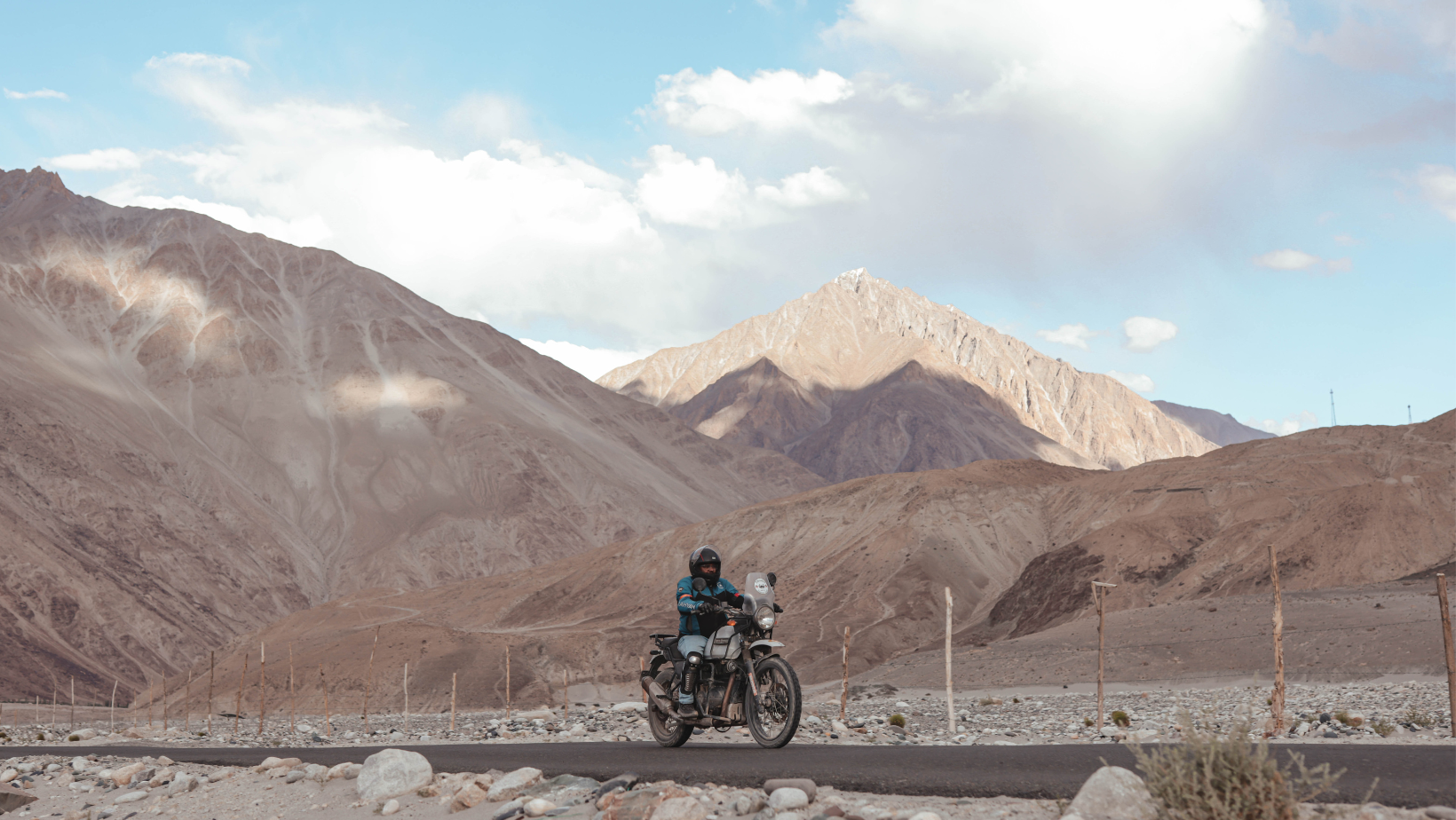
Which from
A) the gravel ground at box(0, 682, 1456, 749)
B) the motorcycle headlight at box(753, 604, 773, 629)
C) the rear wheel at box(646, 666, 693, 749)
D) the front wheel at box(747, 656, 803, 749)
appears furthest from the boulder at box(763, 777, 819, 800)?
the rear wheel at box(646, 666, 693, 749)

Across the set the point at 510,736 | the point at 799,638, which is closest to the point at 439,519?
the point at 799,638

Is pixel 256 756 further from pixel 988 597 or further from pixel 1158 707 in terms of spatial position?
pixel 988 597

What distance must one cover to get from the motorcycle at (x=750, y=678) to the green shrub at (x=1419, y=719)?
412 inches

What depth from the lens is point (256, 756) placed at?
1706 cm

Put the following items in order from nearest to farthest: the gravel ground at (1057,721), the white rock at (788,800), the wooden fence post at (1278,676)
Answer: the white rock at (788,800) < the wooden fence post at (1278,676) < the gravel ground at (1057,721)

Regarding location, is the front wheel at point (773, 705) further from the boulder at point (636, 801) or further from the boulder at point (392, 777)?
the boulder at point (392, 777)

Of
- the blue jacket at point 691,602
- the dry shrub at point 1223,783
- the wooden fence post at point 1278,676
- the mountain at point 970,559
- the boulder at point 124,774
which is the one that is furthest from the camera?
the mountain at point 970,559

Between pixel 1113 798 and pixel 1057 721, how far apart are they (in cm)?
2100

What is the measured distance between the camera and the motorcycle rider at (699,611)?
11.8 metres

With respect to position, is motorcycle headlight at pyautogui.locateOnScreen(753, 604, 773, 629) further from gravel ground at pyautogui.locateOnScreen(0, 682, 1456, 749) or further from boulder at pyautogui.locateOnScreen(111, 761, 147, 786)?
boulder at pyautogui.locateOnScreen(111, 761, 147, 786)

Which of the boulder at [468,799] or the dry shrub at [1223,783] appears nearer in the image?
the dry shrub at [1223,783]

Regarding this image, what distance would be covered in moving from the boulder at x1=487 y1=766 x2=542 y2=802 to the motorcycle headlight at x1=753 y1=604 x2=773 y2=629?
8.46 ft

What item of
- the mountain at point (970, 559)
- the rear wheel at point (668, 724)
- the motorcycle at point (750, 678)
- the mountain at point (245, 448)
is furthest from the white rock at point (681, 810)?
the mountain at point (245, 448)

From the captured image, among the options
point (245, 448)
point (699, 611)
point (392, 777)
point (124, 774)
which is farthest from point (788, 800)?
point (245, 448)
